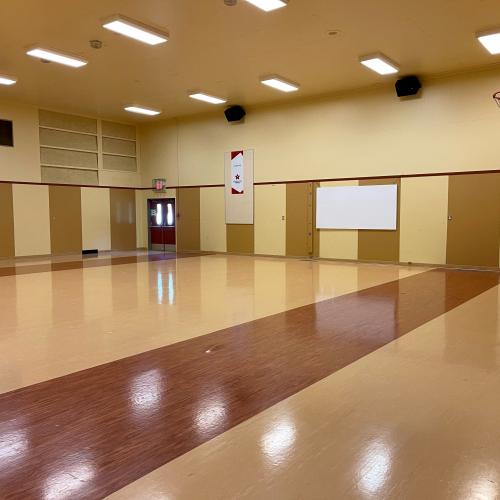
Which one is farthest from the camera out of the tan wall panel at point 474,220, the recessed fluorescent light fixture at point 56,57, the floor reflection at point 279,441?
the tan wall panel at point 474,220

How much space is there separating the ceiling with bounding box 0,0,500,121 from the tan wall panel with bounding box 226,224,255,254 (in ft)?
10.9

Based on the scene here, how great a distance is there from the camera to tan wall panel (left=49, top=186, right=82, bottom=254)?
12.5 metres

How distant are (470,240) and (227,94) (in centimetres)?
616

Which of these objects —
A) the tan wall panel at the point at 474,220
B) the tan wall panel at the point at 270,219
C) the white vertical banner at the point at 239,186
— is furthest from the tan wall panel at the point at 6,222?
the tan wall panel at the point at 474,220

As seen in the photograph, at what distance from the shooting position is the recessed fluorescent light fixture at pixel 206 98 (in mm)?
10876

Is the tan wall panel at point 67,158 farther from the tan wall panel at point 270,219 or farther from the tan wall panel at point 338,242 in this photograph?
the tan wall panel at point 338,242

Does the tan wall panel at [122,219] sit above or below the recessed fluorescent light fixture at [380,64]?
below

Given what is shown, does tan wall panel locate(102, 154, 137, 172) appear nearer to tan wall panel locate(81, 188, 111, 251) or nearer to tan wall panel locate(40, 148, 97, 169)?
tan wall panel locate(40, 148, 97, 169)

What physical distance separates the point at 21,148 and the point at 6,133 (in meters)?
0.48

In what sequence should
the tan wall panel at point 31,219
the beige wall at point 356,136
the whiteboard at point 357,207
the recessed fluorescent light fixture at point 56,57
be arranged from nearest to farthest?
the recessed fluorescent light fixture at point 56,57 < the beige wall at point 356,136 < the whiteboard at point 357,207 < the tan wall panel at point 31,219

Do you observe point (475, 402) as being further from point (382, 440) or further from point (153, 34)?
point (153, 34)

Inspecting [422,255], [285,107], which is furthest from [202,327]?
[285,107]

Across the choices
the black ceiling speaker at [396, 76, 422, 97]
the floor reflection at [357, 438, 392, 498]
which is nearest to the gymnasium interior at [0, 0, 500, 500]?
the floor reflection at [357, 438, 392, 498]

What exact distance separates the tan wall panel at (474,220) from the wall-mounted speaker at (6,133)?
399 inches
